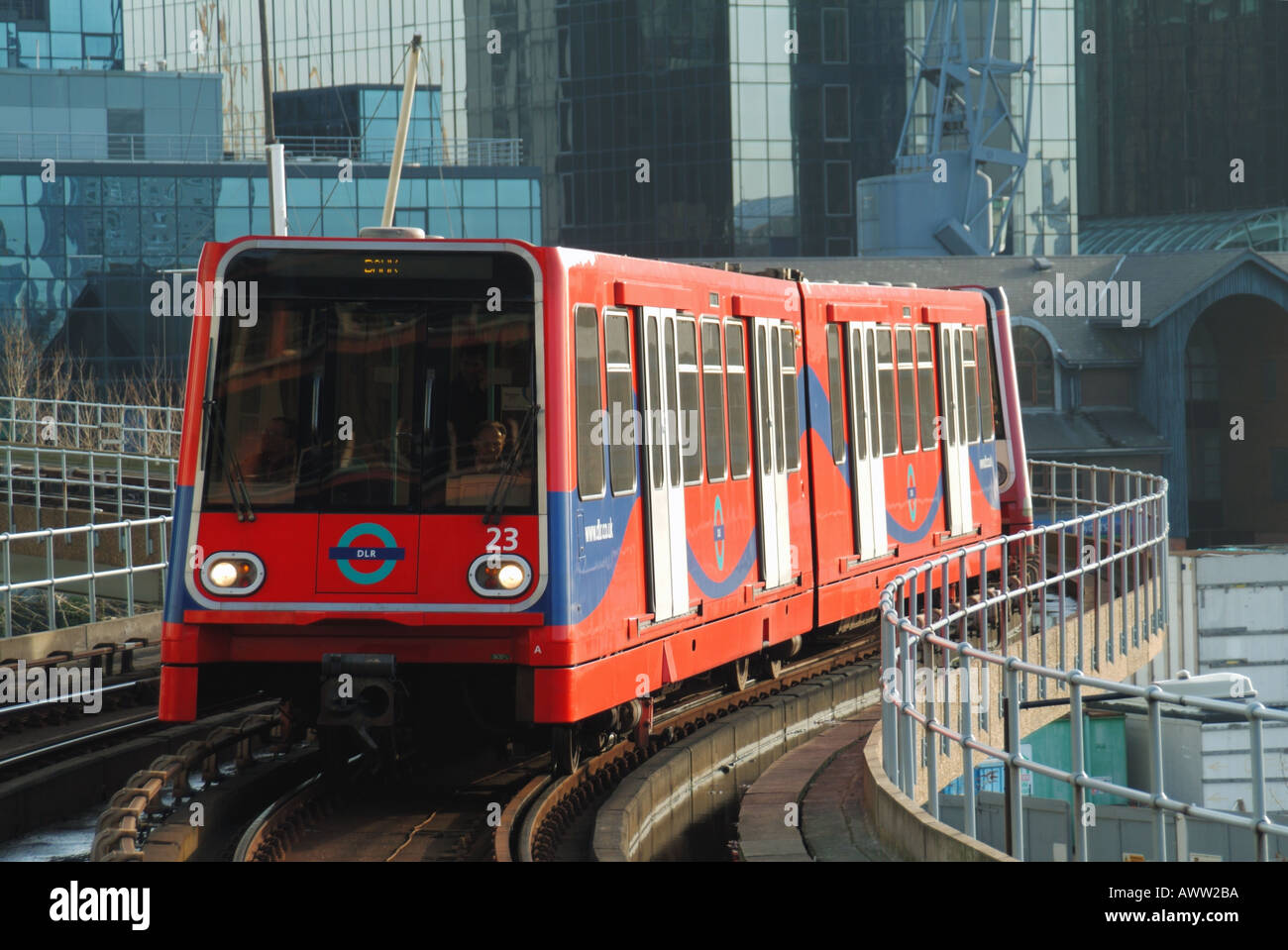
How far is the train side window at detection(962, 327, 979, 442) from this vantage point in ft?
66.6

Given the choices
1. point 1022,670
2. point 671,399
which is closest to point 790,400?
point 671,399

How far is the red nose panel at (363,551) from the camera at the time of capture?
36.1 feet

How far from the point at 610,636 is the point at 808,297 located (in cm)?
513

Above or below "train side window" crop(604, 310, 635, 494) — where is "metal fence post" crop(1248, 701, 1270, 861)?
below

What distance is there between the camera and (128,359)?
5947 cm

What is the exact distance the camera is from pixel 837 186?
82812mm

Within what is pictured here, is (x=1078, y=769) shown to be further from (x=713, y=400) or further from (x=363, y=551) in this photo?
(x=713, y=400)

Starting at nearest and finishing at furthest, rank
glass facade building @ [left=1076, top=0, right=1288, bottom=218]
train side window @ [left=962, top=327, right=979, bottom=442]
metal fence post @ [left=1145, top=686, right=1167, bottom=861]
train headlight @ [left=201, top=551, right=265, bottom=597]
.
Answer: metal fence post @ [left=1145, top=686, right=1167, bottom=861] → train headlight @ [left=201, top=551, right=265, bottom=597] → train side window @ [left=962, top=327, right=979, bottom=442] → glass facade building @ [left=1076, top=0, right=1288, bottom=218]

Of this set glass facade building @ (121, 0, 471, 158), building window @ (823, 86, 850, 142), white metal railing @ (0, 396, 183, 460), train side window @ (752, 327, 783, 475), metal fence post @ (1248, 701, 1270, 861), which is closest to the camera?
metal fence post @ (1248, 701, 1270, 861)

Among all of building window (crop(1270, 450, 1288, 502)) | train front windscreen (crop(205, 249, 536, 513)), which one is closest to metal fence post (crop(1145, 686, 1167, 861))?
train front windscreen (crop(205, 249, 536, 513))

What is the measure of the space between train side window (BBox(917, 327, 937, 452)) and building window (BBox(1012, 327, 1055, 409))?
28246 mm

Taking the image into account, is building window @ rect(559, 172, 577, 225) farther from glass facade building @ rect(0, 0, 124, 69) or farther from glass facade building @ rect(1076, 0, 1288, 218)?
glass facade building @ rect(1076, 0, 1288, 218)

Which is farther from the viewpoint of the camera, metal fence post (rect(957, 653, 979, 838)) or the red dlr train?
the red dlr train
